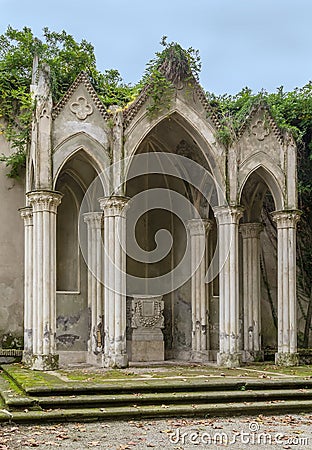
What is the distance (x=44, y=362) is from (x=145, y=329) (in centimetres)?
435

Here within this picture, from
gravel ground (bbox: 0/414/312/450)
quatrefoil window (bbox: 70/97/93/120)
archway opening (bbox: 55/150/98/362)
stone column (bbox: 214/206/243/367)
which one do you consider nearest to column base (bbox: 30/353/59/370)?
archway opening (bbox: 55/150/98/362)

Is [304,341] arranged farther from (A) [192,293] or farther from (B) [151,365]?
(B) [151,365]

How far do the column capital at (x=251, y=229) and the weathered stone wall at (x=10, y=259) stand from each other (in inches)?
247

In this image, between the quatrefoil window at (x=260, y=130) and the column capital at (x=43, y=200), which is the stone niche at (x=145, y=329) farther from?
the quatrefoil window at (x=260, y=130)

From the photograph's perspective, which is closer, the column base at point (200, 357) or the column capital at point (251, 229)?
the column base at point (200, 357)

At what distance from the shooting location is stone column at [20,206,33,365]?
1728cm

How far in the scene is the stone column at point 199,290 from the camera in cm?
1959

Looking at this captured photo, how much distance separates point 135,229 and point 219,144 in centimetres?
422

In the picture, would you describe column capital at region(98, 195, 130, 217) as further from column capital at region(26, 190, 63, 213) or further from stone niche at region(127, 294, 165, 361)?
stone niche at region(127, 294, 165, 361)

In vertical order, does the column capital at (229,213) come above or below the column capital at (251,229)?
above

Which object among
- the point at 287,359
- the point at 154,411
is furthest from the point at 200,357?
the point at 154,411

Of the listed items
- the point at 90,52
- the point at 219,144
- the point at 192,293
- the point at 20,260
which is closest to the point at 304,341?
the point at 192,293

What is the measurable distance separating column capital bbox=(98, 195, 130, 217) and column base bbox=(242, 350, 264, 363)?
565cm

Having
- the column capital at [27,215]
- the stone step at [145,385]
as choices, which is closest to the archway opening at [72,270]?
the column capital at [27,215]
